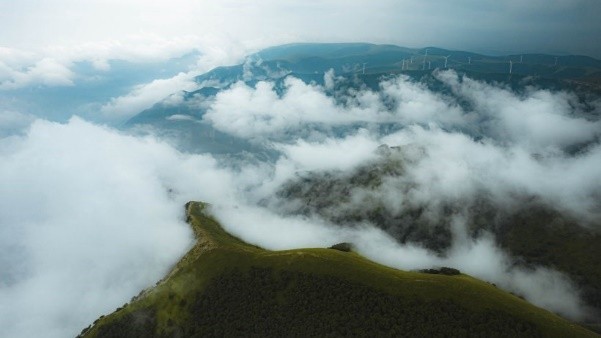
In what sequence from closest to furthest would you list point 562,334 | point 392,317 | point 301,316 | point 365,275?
point 562,334 < point 392,317 < point 301,316 < point 365,275

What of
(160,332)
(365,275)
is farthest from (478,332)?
(160,332)

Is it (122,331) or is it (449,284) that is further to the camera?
(122,331)

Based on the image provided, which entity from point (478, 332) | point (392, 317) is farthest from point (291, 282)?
point (478, 332)

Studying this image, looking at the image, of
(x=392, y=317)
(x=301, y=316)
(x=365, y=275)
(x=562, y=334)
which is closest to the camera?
(x=562, y=334)

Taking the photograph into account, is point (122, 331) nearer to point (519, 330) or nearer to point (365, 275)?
point (365, 275)

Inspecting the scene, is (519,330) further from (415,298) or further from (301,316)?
(301,316)

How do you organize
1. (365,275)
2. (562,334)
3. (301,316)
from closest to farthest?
1. (562,334)
2. (301,316)
3. (365,275)

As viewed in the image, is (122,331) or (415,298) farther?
(122,331)

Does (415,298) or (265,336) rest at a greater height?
(415,298)

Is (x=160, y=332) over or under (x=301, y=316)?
under
